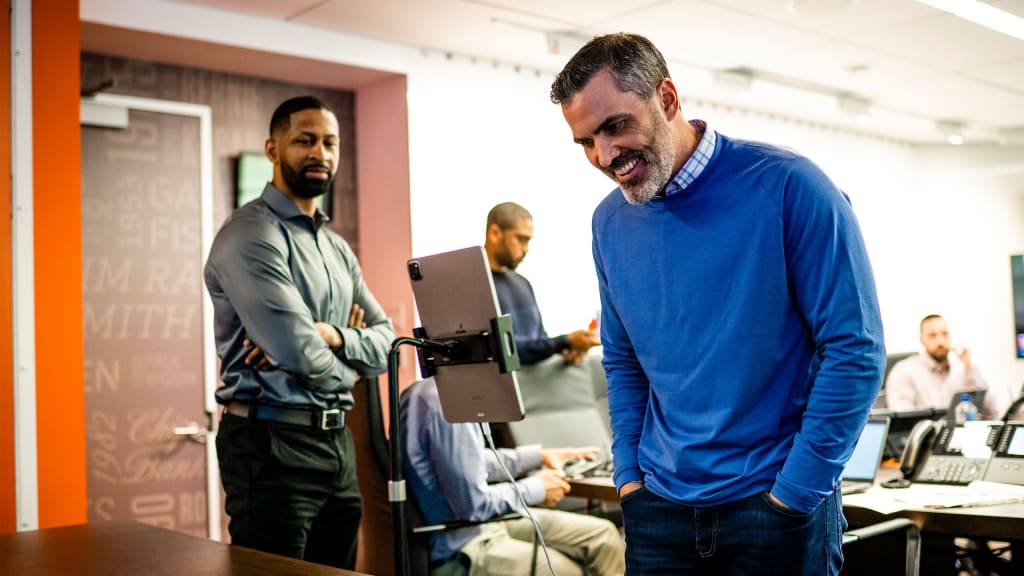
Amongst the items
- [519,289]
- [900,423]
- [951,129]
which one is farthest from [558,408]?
[951,129]

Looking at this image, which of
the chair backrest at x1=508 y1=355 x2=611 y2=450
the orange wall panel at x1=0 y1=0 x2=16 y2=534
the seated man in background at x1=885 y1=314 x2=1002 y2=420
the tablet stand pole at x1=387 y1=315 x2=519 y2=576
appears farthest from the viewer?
the seated man in background at x1=885 y1=314 x2=1002 y2=420

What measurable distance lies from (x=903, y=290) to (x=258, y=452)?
719cm

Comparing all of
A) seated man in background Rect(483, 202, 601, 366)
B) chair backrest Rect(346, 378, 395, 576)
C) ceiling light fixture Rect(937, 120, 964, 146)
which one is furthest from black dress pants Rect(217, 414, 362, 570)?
ceiling light fixture Rect(937, 120, 964, 146)

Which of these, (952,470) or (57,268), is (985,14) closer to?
(952,470)

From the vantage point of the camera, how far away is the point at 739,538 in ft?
5.24

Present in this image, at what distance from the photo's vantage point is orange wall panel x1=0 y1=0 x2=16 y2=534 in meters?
3.44

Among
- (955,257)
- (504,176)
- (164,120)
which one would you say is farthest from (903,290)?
(164,120)

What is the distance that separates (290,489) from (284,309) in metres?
0.45

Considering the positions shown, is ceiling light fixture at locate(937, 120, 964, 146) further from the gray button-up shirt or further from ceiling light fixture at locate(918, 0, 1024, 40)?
the gray button-up shirt

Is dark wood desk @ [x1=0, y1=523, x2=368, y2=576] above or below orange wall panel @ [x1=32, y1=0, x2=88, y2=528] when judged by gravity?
below

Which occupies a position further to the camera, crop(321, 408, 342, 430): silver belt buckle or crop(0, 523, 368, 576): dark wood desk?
crop(321, 408, 342, 430): silver belt buckle

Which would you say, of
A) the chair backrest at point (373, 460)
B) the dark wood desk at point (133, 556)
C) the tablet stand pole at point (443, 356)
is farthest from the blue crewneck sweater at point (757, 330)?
the chair backrest at point (373, 460)

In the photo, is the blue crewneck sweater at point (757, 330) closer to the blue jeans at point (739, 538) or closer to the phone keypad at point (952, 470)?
the blue jeans at point (739, 538)

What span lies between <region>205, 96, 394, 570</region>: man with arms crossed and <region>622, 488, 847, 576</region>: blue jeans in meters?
1.14
